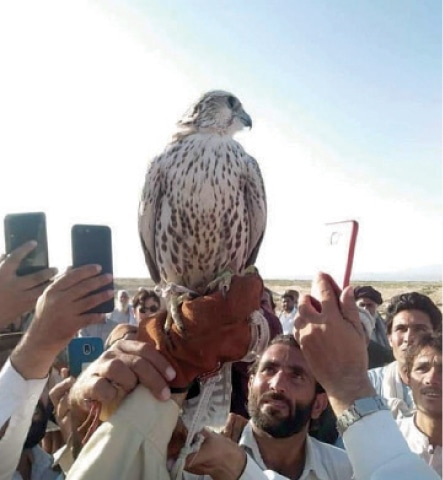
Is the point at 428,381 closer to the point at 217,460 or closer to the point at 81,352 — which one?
the point at 217,460

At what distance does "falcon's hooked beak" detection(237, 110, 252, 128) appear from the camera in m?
3.54

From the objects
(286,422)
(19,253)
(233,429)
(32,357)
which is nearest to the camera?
(32,357)

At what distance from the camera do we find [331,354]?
1692 millimetres

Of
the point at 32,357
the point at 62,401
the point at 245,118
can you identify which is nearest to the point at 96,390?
the point at 32,357

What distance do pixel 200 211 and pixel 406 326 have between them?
2.85 metres

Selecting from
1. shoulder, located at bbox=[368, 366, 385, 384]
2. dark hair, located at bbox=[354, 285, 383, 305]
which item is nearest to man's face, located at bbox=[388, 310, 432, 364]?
shoulder, located at bbox=[368, 366, 385, 384]

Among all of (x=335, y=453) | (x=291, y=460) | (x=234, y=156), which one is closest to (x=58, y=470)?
(x=291, y=460)

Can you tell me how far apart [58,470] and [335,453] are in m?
1.53

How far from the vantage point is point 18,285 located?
218cm

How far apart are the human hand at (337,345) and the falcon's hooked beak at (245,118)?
1991 millimetres

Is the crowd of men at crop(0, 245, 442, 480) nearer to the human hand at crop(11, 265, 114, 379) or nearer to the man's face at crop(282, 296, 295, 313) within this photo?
the human hand at crop(11, 265, 114, 379)

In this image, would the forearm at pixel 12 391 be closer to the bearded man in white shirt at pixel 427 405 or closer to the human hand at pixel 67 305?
the human hand at pixel 67 305

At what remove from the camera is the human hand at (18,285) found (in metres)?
2.16

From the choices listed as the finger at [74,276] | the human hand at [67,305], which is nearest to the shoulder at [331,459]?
the human hand at [67,305]
